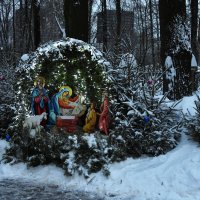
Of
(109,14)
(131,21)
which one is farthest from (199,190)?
(131,21)

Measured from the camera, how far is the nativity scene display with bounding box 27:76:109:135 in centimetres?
757

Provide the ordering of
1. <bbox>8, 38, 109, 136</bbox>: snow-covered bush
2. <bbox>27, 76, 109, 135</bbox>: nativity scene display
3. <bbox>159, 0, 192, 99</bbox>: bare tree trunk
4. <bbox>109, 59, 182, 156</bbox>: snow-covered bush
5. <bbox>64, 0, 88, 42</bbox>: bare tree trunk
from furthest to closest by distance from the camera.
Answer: <bbox>64, 0, 88, 42</bbox>: bare tree trunk, <bbox>159, 0, 192, 99</bbox>: bare tree trunk, <bbox>8, 38, 109, 136</bbox>: snow-covered bush, <bbox>27, 76, 109, 135</bbox>: nativity scene display, <bbox>109, 59, 182, 156</bbox>: snow-covered bush

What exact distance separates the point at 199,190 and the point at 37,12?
50.7 feet

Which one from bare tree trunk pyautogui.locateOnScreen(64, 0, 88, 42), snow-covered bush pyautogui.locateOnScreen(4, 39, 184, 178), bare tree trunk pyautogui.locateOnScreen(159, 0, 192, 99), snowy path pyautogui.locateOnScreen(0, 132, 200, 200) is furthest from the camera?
bare tree trunk pyautogui.locateOnScreen(64, 0, 88, 42)

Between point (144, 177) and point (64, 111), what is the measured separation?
253 centimetres

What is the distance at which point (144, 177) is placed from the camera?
6.12m

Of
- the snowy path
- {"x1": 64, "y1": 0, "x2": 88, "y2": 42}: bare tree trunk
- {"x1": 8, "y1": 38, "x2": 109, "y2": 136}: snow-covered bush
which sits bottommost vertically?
the snowy path

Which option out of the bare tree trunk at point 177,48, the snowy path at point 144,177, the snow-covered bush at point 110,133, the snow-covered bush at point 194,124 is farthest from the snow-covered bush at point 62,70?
the bare tree trunk at point 177,48

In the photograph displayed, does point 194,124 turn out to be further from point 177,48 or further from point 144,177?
point 177,48

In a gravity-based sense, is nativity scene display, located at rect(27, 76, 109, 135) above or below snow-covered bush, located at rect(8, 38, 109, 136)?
below

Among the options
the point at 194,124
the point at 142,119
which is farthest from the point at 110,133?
the point at 194,124

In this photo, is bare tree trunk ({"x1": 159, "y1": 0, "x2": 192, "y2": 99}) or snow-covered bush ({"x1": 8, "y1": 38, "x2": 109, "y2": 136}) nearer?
snow-covered bush ({"x1": 8, "y1": 38, "x2": 109, "y2": 136})

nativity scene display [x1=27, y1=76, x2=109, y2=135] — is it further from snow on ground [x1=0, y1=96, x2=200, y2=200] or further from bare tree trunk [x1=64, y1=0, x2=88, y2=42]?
bare tree trunk [x1=64, y1=0, x2=88, y2=42]

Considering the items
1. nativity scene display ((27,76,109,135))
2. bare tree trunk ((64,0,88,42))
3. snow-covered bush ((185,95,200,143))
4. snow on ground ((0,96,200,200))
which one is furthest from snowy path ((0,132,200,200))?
bare tree trunk ((64,0,88,42))
